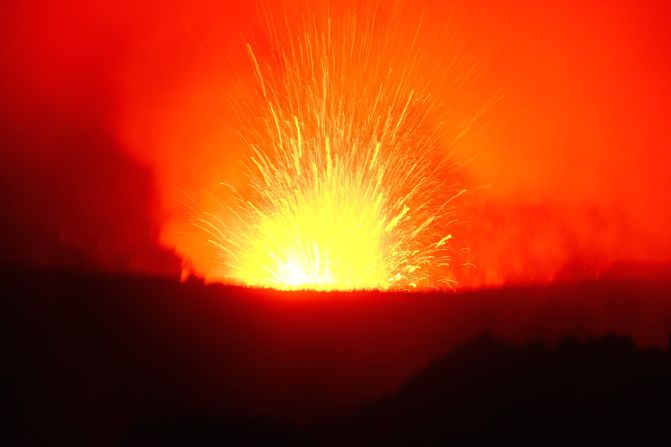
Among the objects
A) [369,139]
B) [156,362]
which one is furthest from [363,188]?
[156,362]

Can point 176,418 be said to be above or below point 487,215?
below

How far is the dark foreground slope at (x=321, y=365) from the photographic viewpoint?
900 centimetres

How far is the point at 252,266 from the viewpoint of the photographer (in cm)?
1614

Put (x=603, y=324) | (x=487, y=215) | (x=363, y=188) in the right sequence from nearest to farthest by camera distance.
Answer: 1. (x=603, y=324)
2. (x=363, y=188)
3. (x=487, y=215)

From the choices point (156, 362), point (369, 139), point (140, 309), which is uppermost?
point (369, 139)

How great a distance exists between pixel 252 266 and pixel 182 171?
8.51 feet

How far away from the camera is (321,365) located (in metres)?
11.6

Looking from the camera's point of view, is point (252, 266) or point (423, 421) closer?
point (423, 421)

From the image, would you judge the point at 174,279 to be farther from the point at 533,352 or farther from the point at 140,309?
the point at 533,352

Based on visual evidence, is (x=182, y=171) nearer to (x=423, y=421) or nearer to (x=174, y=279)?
(x=174, y=279)

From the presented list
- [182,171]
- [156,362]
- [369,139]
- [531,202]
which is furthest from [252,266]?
[531,202]

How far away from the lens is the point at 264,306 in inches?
475

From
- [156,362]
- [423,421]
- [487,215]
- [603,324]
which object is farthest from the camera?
[487,215]

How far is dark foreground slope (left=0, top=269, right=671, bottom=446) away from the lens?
29.5 feet
